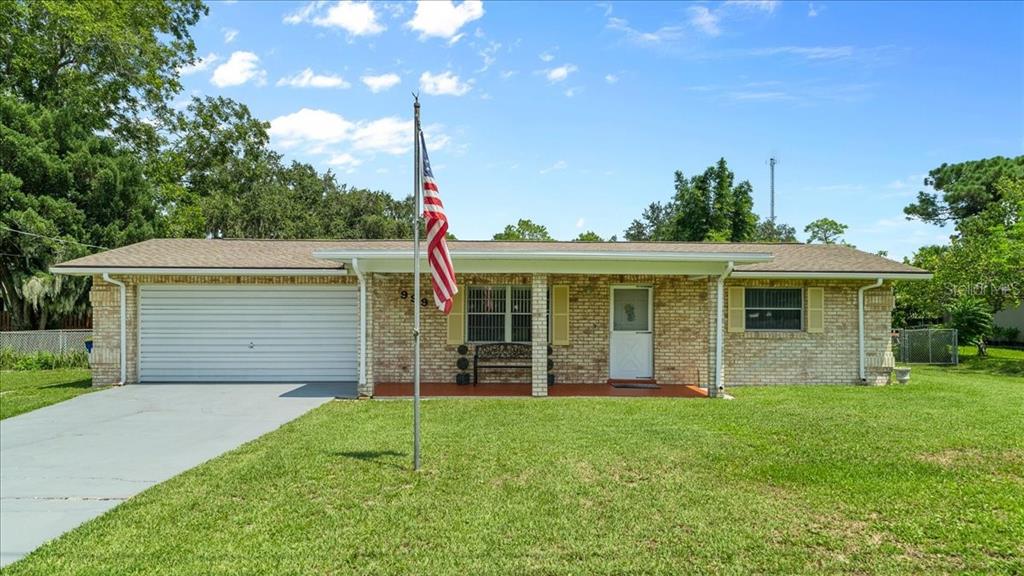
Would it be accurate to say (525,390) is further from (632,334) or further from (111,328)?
(111,328)

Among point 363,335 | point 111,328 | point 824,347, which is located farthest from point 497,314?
point 111,328

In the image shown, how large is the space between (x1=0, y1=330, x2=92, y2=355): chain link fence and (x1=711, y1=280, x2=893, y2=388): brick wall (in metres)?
16.6

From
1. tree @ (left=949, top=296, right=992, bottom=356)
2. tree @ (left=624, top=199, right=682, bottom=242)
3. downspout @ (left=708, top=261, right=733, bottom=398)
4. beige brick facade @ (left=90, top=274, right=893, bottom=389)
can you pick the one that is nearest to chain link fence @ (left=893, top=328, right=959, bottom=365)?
tree @ (left=949, top=296, right=992, bottom=356)

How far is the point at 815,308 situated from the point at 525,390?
20.8 feet

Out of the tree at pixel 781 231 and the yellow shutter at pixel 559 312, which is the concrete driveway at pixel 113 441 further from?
the tree at pixel 781 231

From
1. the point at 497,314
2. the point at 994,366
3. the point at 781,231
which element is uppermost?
the point at 781,231

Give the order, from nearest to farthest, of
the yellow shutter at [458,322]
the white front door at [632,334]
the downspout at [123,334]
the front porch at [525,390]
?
the front porch at [525,390]
the downspout at [123,334]
the yellow shutter at [458,322]
the white front door at [632,334]

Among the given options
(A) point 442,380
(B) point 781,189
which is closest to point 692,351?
(A) point 442,380

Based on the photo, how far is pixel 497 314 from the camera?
12125 mm

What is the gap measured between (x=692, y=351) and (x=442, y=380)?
17.4ft

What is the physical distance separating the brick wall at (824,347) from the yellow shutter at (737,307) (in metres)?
0.13

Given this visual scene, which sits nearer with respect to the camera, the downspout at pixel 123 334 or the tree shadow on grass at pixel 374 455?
the tree shadow on grass at pixel 374 455

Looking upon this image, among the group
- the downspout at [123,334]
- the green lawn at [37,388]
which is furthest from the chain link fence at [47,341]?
the downspout at [123,334]

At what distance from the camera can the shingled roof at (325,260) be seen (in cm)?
1127
